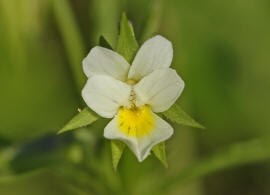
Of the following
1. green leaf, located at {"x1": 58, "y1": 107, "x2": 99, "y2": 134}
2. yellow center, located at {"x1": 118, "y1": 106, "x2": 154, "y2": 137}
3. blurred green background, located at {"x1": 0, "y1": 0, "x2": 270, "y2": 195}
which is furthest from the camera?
blurred green background, located at {"x1": 0, "y1": 0, "x2": 270, "y2": 195}

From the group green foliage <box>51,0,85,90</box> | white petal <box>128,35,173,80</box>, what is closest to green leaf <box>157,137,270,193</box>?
green foliage <box>51,0,85,90</box>

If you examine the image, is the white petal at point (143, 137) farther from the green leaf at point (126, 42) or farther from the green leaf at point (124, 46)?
the green leaf at point (126, 42)

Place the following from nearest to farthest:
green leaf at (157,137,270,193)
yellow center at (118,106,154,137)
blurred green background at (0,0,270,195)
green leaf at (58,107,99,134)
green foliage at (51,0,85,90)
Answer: green leaf at (58,107,99,134)
yellow center at (118,106,154,137)
green leaf at (157,137,270,193)
green foliage at (51,0,85,90)
blurred green background at (0,0,270,195)

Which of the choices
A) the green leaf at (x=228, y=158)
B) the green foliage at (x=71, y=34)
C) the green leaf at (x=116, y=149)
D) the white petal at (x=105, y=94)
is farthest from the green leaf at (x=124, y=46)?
the green foliage at (x=71, y=34)

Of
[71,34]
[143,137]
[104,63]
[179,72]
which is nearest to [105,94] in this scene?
[104,63]

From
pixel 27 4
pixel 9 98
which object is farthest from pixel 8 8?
pixel 9 98

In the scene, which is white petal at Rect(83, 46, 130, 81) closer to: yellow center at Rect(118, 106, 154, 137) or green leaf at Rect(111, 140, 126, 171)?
yellow center at Rect(118, 106, 154, 137)

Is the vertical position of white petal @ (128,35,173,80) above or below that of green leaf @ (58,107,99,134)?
above
